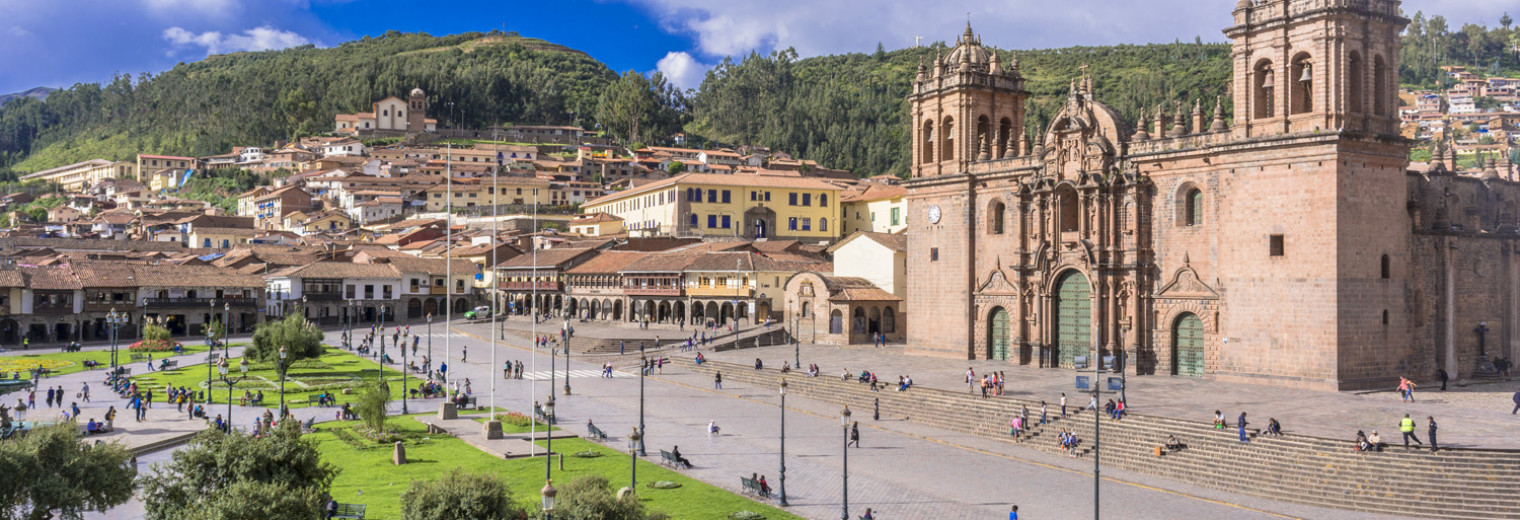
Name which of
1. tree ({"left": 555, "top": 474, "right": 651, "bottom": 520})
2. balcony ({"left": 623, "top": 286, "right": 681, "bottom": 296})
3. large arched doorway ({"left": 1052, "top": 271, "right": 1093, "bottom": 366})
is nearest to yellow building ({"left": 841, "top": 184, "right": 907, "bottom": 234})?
balcony ({"left": 623, "top": 286, "right": 681, "bottom": 296})

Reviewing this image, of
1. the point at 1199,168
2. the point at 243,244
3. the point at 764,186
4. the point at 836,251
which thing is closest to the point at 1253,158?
the point at 1199,168

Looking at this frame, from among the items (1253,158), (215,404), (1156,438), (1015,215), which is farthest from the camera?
(1015,215)

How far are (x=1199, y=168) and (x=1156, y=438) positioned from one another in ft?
45.8

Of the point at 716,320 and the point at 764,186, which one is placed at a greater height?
the point at 764,186

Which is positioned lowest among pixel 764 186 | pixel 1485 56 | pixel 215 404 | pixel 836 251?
pixel 215 404

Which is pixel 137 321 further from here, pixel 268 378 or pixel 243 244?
pixel 243 244

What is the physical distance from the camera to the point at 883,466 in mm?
30531

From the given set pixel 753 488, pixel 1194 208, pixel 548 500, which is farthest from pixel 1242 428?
pixel 548 500

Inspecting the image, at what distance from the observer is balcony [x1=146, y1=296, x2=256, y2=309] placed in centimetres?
7017

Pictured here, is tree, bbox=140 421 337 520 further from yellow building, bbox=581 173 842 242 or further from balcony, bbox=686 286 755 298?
yellow building, bbox=581 173 842 242

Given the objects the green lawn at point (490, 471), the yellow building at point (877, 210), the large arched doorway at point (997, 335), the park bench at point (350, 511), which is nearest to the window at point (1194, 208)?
the large arched doorway at point (997, 335)

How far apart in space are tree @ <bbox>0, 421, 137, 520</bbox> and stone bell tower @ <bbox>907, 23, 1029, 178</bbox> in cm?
3676

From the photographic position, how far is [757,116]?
16175 centimetres

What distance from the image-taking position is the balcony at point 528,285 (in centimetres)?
7894
